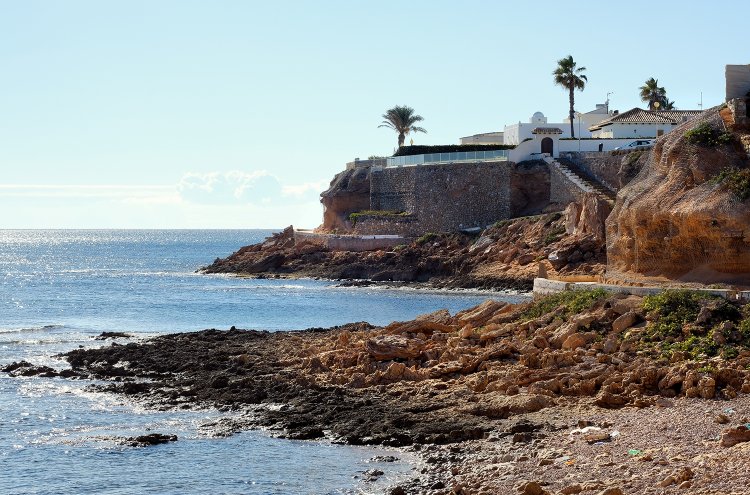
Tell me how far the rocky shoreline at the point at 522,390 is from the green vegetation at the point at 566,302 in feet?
0.20

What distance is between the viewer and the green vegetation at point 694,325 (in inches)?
842

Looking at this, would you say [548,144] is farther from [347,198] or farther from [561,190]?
[347,198]

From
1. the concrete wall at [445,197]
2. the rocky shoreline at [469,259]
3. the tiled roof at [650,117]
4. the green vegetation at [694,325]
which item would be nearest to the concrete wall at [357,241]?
the rocky shoreline at [469,259]

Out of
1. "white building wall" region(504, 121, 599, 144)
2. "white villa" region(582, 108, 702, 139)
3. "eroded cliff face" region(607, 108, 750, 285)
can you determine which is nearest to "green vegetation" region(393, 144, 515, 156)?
"white building wall" region(504, 121, 599, 144)

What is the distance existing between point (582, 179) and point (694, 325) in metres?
36.8

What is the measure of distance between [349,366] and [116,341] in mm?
14451

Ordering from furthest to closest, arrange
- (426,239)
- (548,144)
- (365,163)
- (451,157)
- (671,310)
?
(365,163), (451,157), (426,239), (548,144), (671,310)

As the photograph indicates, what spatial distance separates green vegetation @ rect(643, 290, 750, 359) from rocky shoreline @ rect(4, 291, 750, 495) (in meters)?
0.04

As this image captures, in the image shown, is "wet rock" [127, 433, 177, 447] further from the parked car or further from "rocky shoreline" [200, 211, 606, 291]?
the parked car

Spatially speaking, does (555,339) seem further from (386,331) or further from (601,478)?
(601,478)

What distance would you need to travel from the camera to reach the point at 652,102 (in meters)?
79.1

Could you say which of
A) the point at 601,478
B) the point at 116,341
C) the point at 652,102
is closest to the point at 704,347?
the point at 601,478

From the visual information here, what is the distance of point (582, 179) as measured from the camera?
5875 centimetres

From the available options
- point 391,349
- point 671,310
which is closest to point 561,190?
point 391,349
